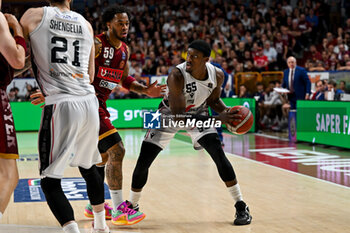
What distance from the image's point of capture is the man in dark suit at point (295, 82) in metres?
12.7

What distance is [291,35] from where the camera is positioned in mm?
20875

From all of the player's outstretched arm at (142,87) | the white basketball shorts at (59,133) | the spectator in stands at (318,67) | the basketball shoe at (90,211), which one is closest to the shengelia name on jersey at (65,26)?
the white basketball shorts at (59,133)

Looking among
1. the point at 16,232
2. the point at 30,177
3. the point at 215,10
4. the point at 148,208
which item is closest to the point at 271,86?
the point at 215,10

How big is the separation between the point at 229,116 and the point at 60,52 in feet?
6.72

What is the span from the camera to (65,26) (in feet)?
13.2

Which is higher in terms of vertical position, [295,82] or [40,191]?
[295,82]

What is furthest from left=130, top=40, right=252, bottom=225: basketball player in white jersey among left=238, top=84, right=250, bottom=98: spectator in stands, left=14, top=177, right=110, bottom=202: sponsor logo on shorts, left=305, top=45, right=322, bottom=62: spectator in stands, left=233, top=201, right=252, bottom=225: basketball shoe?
left=305, top=45, right=322, bottom=62: spectator in stands

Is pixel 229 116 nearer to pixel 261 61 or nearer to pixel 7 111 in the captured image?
pixel 7 111

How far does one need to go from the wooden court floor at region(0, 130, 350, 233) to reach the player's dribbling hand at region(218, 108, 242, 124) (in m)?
1.06

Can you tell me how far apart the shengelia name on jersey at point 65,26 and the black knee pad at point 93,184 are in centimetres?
112

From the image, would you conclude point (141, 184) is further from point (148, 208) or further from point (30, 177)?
point (30, 177)

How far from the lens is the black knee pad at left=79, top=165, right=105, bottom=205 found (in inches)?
173

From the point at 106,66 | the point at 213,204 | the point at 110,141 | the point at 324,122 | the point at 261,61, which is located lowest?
the point at 213,204

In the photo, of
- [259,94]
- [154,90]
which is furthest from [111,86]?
[259,94]
